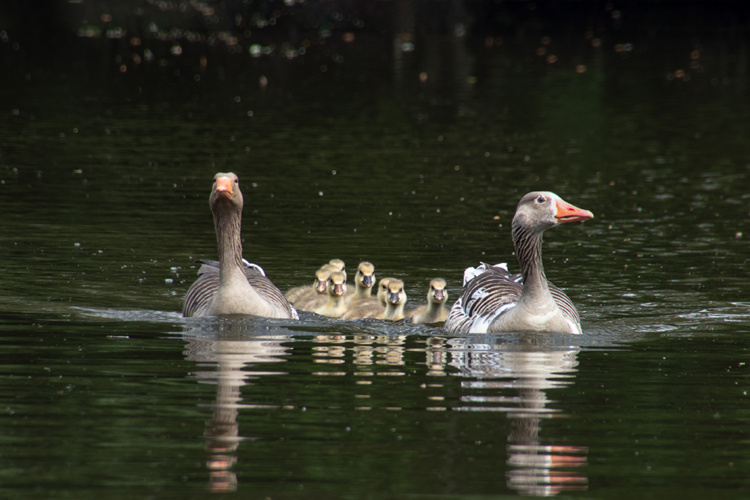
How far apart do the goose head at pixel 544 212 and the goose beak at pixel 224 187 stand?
2.96m

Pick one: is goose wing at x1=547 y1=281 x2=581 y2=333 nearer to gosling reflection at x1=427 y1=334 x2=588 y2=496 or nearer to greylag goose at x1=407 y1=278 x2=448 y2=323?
gosling reflection at x1=427 y1=334 x2=588 y2=496

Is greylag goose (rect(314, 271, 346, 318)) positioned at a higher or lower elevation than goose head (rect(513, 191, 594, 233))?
lower

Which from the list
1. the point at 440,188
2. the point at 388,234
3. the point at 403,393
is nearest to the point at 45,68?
the point at 440,188

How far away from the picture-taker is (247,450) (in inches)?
314

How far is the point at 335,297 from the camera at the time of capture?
47.3ft

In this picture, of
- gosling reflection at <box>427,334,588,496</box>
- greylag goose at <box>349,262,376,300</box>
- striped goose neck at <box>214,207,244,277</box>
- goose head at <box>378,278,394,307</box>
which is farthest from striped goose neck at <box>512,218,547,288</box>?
striped goose neck at <box>214,207,244,277</box>

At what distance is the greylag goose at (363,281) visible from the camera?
48.3 feet

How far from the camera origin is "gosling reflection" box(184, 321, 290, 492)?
25.3 ft

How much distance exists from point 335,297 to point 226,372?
408cm

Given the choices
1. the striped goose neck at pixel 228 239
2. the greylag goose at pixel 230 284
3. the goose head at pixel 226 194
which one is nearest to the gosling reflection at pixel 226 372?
the greylag goose at pixel 230 284

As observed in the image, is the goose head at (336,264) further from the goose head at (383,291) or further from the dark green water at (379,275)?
the dark green water at (379,275)

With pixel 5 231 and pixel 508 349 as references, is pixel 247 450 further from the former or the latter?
pixel 5 231

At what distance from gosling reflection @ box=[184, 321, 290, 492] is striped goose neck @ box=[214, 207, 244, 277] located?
666 mm

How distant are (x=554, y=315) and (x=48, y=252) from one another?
25.4 ft
